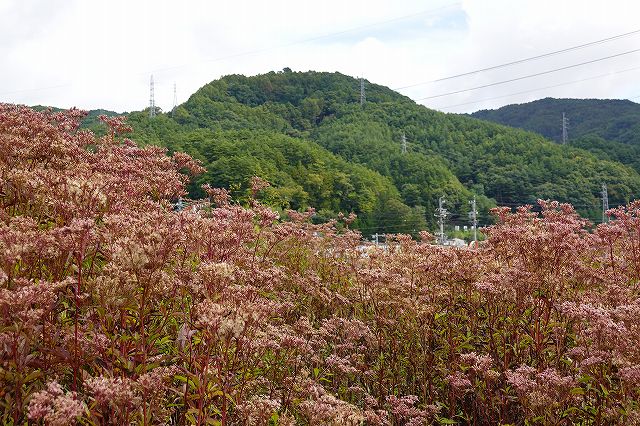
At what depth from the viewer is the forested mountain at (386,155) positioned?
69.2 meters

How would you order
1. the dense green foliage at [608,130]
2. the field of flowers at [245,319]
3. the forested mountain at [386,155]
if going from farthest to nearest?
the dense green foliage at [608,130], the forested mountain at [386,155], the field of flowers at [245,319]

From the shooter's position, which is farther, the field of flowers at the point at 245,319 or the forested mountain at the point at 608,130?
the forested mountain at the point at 608,130

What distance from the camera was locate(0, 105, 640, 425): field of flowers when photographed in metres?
2.60

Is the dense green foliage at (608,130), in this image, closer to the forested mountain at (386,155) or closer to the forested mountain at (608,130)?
the forested mountain at (608,130)

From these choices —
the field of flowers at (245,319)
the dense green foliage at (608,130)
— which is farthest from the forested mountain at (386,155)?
the field of flowers at (245,319)

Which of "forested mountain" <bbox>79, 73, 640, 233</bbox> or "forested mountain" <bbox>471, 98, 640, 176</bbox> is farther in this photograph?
"forested mountain" <bbox>471, 98, 640, 176</bbox>

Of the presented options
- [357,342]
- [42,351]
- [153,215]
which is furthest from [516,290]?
[42,351]

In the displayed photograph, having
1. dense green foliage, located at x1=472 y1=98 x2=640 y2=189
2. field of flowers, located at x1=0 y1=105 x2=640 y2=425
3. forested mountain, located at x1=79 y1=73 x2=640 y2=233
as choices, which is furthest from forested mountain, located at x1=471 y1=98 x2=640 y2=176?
field of flowers, located at x1=0 y1=105 x2=640 y2=425

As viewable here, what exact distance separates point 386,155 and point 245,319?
9420 cm

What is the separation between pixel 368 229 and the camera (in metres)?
70.1

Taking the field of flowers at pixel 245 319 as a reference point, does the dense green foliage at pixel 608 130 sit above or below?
above

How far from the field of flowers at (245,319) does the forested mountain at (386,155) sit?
1703 inches

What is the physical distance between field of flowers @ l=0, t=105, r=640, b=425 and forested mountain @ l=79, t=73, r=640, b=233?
43.2m

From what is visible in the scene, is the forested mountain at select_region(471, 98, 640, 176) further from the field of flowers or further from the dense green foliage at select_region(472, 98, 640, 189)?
the field of flowers
